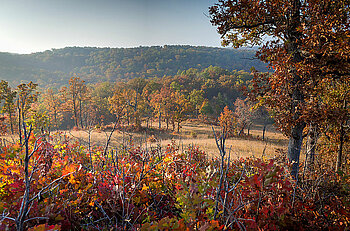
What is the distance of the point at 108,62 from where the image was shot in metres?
164

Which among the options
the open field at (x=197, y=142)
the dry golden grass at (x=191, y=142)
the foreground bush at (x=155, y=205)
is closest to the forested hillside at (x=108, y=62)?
the open field at (x=197, y=142)

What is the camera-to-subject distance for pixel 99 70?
154 meters

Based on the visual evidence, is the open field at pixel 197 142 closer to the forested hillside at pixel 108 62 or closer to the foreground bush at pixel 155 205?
the foreground bush at pixel 155 205

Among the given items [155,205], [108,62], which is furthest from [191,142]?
[108,62]

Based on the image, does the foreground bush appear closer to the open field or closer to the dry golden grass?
the dry golden grass

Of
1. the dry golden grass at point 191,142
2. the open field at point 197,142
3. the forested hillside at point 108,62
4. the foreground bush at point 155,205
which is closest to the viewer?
the foreground bush at point 155,205

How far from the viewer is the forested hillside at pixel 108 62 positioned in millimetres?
130250

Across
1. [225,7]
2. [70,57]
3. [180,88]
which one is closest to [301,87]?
[225,7]

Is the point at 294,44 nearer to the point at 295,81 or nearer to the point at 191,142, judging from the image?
the point at 295,81

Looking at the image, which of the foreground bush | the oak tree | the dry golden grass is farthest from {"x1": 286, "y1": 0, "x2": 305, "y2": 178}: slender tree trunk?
the foreground bush

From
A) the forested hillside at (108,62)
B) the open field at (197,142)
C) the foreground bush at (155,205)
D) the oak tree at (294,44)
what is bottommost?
the open field at (197,142)

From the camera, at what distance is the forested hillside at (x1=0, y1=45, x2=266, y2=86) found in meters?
130

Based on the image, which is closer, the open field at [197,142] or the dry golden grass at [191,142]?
the dry golden grass at [191,142]

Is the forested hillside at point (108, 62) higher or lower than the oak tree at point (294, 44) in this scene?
higher
